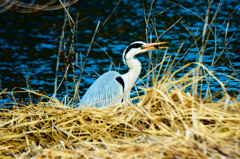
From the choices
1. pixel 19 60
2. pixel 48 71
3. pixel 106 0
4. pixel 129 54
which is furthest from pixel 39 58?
pixel 106 0

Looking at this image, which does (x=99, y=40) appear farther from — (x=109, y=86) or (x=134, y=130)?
(x=134, y=130)

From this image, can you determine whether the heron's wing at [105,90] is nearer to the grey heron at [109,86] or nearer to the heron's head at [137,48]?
the grey heron at [109,86]

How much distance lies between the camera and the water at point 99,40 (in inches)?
476

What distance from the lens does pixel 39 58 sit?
14438mm

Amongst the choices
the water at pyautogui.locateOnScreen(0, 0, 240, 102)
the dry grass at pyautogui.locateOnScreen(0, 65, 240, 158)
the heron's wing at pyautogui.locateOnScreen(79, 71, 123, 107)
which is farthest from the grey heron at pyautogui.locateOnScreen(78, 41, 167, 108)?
the water at pyautogui.locateOnScreen(0, 0, 240, 102)

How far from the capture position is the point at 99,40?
16359mm

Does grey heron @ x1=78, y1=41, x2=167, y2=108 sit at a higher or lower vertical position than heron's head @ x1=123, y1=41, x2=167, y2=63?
lower

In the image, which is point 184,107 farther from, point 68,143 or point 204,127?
point 68,143

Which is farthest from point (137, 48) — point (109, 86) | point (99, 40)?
point (99, 40)

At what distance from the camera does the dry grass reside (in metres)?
2.48

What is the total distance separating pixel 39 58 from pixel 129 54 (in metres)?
9.10

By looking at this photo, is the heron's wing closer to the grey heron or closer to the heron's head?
the grey heron

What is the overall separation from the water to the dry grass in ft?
21.4

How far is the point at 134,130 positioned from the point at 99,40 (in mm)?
13731
